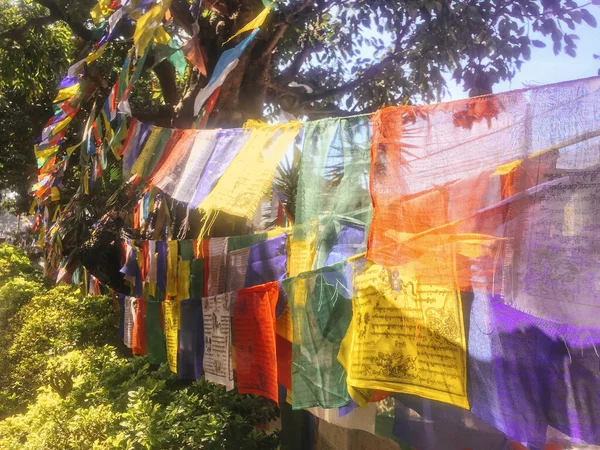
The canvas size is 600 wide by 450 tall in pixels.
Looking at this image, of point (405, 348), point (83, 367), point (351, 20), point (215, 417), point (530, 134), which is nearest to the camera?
point (530, 134)

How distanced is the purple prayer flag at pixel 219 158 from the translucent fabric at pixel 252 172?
Result: 9 centimetres

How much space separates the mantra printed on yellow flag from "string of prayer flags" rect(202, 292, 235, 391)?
110 cm

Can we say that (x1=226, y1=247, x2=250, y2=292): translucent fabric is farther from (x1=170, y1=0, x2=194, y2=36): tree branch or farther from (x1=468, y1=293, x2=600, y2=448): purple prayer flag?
(x1=170, y1=0, x2=194, y2=36): tree branch

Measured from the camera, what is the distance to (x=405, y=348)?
2205mm

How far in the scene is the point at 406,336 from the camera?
7.22ft

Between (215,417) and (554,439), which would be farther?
(215,417)

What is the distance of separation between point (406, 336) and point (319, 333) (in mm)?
622

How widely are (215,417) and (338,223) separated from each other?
5.68 ft

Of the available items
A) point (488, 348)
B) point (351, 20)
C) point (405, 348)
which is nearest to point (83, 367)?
point (405, 348)

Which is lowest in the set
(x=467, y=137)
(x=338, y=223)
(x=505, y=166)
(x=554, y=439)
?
(x=554, y=439)

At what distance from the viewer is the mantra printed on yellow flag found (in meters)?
2.06

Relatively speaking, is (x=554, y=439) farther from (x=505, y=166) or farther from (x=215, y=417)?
(x=215, y=417)

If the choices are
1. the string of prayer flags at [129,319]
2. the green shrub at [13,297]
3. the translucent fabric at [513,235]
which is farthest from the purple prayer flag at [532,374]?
the green shrub at [13,297]

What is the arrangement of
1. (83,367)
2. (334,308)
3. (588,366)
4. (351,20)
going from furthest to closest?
(351,20) → (83,367) → (334,308) → (588,366)
